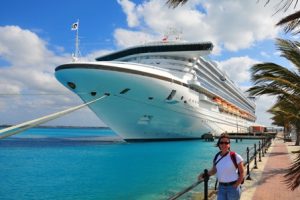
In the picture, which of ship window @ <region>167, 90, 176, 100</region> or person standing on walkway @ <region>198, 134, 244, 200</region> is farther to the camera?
ship window @ <region>167, 90, 176, 100</region>

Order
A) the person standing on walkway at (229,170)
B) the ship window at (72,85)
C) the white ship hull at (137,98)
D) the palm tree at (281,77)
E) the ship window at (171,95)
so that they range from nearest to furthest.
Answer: the person standing on walkway at (229,170) → the palm tree at (281,77) → the white ship hull at (137,98) → the ship window at (72,85) → the ship window at (171,95)

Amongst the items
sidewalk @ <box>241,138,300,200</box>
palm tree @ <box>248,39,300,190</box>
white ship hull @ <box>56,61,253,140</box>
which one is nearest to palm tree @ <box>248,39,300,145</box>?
palm tree @ <box>248,39,300,190</box>

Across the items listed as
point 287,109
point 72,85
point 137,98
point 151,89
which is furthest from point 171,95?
point 287,109

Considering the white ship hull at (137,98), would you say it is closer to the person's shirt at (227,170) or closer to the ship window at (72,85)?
the ship window at (72,85)

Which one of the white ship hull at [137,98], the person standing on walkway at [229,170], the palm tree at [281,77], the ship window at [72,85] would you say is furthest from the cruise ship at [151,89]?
the person standing on walkway at [229,170]

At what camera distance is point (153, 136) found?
34438 mm

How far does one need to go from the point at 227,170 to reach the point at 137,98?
25.9 m

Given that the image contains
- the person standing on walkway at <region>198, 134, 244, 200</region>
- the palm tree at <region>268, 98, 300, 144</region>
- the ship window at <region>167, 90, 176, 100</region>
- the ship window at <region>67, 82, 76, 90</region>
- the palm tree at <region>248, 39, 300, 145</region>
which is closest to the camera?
the person standing on walkway at <region>198, 134, 244, 200</region>

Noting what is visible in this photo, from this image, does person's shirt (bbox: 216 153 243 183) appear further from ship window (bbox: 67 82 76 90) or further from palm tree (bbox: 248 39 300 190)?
ship window (bbox: 67 82 76 90)

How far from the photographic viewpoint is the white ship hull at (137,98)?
93.0 ft

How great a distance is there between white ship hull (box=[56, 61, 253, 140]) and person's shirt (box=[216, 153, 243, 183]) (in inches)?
938

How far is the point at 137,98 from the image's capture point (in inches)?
1198

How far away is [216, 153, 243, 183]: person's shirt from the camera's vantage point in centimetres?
466

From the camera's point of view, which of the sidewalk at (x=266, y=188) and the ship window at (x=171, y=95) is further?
the ship window at (x=171, y=95)
